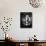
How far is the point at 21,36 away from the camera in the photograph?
4.96m

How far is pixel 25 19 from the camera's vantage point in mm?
5027

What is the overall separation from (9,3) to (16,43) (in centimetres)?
173

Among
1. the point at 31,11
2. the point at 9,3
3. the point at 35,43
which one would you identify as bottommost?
the point at 35,43

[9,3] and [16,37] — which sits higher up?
[9,3]

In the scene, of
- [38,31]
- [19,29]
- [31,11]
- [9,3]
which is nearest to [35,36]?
[38,31]

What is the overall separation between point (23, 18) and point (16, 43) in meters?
1.36

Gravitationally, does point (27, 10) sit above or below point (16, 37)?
above

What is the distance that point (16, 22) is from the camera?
4961 mm

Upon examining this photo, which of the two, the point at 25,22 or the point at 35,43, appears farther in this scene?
the point at 25,22

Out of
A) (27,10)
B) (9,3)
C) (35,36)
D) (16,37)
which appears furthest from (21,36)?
(9,3)

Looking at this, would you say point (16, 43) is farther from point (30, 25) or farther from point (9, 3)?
point (9, 3)

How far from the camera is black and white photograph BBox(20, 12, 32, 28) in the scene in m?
4.99

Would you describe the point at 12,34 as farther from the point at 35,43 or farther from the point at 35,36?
the point at 35,43

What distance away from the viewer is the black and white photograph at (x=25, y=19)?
499 centimetres
